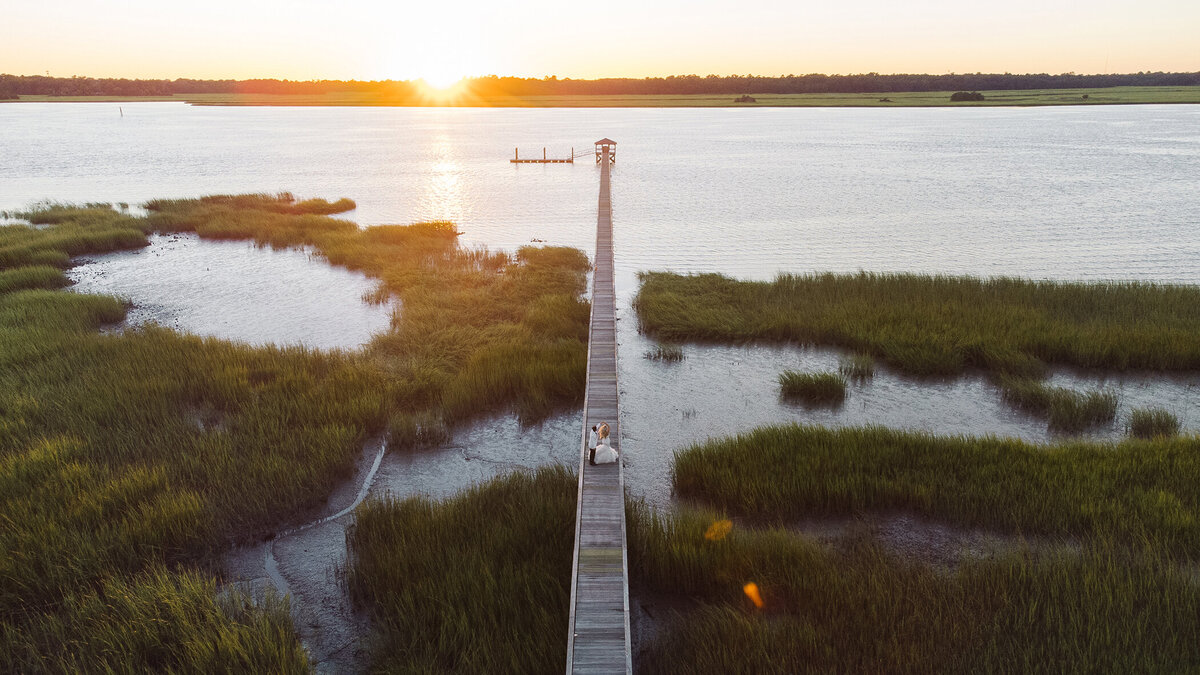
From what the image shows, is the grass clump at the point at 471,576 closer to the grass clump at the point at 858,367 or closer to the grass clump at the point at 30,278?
the grass clump at the point at 858,367

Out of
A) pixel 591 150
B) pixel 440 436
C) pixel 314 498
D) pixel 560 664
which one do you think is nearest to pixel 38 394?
pixel 314 498

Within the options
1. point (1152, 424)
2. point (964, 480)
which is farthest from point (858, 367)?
point (964, 480)

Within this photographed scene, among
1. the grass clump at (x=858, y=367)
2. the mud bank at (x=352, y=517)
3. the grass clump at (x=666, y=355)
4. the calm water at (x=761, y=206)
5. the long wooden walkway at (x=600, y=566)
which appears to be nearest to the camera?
the long wooden walkway at (x=600, y=566)

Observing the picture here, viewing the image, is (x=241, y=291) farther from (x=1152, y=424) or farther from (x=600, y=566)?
(x=1152, y=424)

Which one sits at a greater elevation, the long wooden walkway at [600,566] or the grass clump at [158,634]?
the long wooden walkway at [600,566]

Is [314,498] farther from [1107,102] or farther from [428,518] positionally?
[1107,102]

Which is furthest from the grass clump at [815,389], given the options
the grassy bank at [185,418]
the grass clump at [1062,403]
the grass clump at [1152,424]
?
the grass clump at [1152,424]
